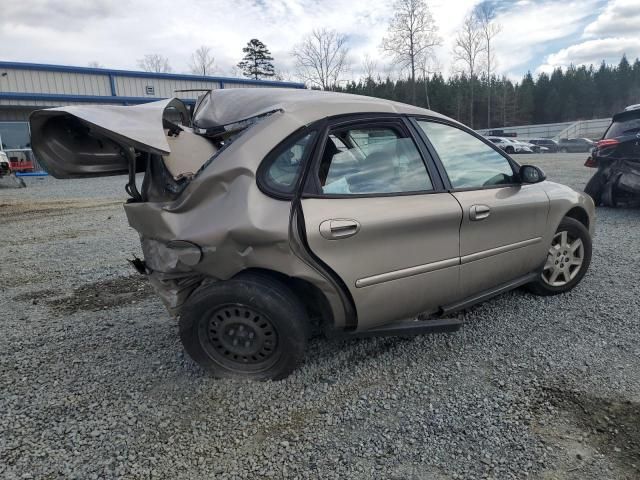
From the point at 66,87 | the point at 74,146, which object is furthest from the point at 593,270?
the point at 66,87

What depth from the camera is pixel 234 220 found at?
2.57m

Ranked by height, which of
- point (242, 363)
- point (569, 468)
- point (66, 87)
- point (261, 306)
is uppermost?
point (66, 87)

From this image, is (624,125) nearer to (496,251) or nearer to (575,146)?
(496,251)

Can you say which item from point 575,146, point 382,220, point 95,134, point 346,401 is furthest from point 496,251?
point 575,146

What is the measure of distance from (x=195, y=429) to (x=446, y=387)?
4.98ft

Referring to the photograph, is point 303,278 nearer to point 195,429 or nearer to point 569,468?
point 195,429

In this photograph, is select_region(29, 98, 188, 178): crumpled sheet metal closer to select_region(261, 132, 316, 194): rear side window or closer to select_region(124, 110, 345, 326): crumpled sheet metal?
select_region(124, 110, 345, 326): crumpled sheet metal

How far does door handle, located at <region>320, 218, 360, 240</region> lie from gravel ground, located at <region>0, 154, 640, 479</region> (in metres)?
0.98

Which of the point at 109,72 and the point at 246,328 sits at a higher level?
the point at 109,72

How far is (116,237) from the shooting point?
289 inches

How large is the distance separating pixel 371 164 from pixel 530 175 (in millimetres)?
1507

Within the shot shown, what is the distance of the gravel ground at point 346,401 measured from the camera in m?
2.23

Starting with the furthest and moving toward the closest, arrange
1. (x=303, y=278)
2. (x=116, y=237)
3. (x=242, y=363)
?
(x=116, y=237) → (x=242, y=363) → (x=303, y=278)

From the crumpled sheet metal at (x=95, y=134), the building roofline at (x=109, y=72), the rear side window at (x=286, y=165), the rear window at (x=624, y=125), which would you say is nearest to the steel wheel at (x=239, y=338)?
the rear side window at (x=286, y=165)
